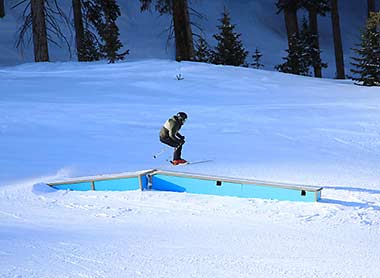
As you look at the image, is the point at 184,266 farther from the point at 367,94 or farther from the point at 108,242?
the point at 367,94

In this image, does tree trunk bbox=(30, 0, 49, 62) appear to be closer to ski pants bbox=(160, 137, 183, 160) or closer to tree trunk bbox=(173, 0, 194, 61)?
tree trunk bbox=(173, 0, 194, 61)

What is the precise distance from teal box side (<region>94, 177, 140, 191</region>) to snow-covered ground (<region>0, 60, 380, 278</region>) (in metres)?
0.14

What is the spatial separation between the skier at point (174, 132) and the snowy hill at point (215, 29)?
1802cm

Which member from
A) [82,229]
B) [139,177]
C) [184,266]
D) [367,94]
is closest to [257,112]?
[367,94]

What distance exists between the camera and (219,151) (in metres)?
8.03

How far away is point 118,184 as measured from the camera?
614 cm

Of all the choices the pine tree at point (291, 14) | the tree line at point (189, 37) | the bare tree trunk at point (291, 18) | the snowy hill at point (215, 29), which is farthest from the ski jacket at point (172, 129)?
the bare tree trunk at point (291, 18)

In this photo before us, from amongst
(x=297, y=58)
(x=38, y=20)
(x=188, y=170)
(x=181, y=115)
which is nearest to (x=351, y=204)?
(x=188, y=170)

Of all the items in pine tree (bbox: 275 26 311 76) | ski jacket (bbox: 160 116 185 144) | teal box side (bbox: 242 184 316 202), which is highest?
pine tree (bbox: 275 26 311 76)

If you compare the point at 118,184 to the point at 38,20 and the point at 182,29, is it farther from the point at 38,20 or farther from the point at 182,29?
the point at 182,29

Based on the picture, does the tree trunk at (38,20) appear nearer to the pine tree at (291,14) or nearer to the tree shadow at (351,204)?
the pine tree at (291,14)

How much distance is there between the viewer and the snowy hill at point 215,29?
26.7 m

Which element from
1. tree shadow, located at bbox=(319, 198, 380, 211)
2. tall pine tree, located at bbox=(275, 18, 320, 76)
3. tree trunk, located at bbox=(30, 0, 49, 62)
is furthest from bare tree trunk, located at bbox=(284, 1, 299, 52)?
tree shadow, located at bbox=(319, 198, 380, 211)

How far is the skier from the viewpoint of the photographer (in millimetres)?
6906
